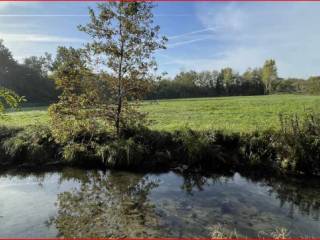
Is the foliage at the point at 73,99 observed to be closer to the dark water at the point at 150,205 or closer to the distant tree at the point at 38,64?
the dark water at the point at 150,205

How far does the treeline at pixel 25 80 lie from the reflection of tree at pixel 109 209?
1820 inches

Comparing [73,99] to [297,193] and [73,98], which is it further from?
[297,193]

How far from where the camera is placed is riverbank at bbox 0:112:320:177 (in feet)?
38.3

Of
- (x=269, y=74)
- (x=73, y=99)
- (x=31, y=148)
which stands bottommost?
(x=31, y=148)

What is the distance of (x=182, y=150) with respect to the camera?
1291cm

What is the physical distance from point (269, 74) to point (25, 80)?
49.7m

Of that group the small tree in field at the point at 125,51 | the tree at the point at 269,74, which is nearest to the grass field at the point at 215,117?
the small tree in field at the point at 125,51

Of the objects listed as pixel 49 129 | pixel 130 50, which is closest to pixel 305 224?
pixel 130 50

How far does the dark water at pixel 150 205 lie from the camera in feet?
24.5

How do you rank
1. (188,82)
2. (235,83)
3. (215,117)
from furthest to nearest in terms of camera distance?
(235,83), (188,82), (215,117)

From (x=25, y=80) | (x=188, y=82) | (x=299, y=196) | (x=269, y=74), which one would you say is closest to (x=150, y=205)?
(x=299, y=196)

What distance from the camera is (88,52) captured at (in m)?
13.6

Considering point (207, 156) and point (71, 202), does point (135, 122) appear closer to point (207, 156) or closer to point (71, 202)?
point (207, 156)

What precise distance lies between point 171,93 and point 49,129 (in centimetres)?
4820
